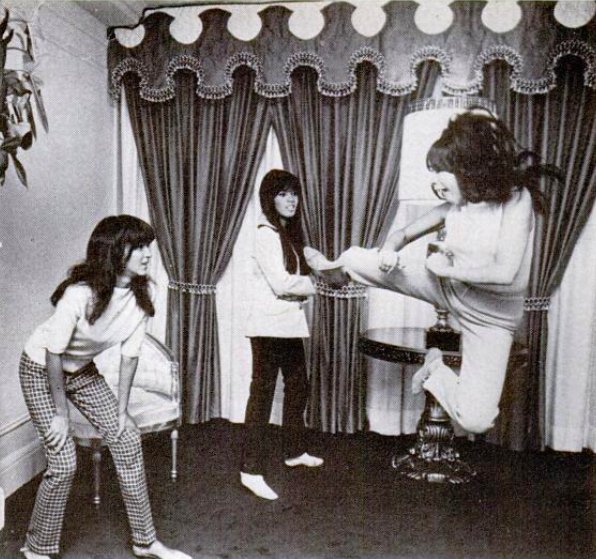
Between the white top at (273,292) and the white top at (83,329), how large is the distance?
0.50 m

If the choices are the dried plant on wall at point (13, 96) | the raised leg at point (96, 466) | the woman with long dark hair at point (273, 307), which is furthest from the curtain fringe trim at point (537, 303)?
the dried plant on wall at point (13, 96)

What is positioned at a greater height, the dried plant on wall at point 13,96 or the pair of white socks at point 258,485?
the dried plant on wall at point 13,96

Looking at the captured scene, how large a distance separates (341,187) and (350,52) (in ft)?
1.89

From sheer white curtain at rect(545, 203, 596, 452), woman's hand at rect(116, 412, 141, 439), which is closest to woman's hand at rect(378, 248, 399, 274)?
woman's hand at rect(116, 412, 141, 439)

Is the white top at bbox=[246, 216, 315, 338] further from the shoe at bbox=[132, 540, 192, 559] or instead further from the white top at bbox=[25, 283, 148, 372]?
the shoe at bbox=[132, 540, 192, 559]

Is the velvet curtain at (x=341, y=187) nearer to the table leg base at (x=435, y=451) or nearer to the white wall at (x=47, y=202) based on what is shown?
the table leg base at (x=435, y=451)

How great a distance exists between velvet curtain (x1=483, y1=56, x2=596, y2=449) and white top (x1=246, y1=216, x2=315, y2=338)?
37.4 inches

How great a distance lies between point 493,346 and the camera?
142 centimetres

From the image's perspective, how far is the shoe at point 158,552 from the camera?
71.6 inches

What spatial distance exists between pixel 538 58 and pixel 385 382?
1.54 metres

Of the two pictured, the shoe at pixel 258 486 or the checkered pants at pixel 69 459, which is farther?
the shoe at pixel 258 486

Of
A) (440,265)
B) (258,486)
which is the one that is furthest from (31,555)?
(440,265)

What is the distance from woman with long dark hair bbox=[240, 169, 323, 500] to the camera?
7.25 ft

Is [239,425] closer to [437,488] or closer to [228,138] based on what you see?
[437,488]
